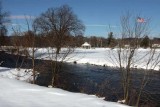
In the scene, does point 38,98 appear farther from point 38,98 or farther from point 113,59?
point 113,59

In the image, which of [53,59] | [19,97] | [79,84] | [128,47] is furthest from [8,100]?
[79,84]

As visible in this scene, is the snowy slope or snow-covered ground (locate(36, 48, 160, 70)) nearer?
the snowy slope

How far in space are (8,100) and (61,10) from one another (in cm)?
6543

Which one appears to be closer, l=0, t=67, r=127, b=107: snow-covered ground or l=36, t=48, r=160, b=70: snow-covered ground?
l=0, t=67, r=127, b=107: snow-covered ground

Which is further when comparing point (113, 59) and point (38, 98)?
point (113, 59)

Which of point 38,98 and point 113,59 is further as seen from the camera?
point 113,59

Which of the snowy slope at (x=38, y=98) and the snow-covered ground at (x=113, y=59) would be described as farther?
the snow-covered ground at (x=113, y=59)

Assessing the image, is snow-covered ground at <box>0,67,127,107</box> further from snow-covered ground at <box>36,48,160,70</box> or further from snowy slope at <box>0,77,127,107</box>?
snow-covered ground at <box>36,48,160,70</box>

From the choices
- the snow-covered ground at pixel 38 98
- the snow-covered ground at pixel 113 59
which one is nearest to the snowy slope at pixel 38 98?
the snow-covered ground at pixel 38 98

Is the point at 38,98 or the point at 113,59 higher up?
the point at 38,98

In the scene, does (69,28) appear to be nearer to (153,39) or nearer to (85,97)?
(153,39)

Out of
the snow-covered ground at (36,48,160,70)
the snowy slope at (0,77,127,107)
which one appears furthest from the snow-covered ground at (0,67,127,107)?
the snow-covered ground at (36,48,160,70)

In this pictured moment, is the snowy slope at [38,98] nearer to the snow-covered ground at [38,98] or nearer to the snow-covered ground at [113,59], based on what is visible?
the snow-covered ground at [38,98]

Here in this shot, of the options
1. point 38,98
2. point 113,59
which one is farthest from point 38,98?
point 113,59
